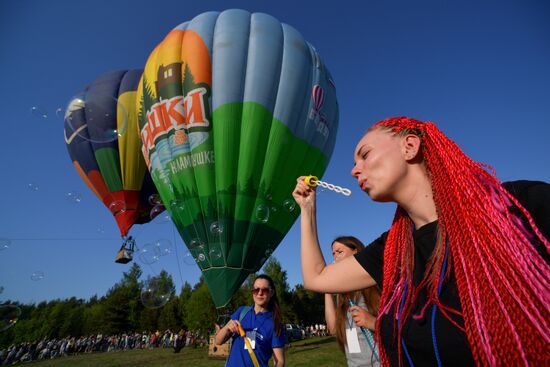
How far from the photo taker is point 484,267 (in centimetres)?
115

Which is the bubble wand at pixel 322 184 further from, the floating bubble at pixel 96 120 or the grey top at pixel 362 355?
the floating bubble at pixel 96 120

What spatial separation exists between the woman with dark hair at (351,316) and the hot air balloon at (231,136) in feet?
19.7

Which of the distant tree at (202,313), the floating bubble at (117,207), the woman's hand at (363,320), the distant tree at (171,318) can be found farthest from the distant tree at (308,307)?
the woman's hand at (363,320)

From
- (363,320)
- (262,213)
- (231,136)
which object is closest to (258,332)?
(363,320)

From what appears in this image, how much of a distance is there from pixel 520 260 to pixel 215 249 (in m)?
9.53

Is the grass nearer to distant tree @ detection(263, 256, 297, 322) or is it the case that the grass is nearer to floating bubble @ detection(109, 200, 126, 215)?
floating bubble @ detection(109, 200, 126, 215)

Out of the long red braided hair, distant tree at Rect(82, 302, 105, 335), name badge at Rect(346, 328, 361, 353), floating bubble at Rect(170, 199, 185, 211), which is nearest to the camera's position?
the long red braided hair

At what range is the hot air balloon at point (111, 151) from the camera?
15094 millimetres

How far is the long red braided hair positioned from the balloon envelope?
15615 mm

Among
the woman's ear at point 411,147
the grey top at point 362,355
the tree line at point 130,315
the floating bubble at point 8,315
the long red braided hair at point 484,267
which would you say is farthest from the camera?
the tree line at point 130,315

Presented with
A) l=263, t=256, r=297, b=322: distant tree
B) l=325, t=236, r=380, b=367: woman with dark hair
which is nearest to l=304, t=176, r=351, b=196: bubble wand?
→ l=325, t=236, r=380, b=367: woman with dark hair

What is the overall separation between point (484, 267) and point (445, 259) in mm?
168

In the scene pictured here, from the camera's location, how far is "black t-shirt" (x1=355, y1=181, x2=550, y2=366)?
111 cm

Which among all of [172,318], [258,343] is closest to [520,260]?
[258,343]
